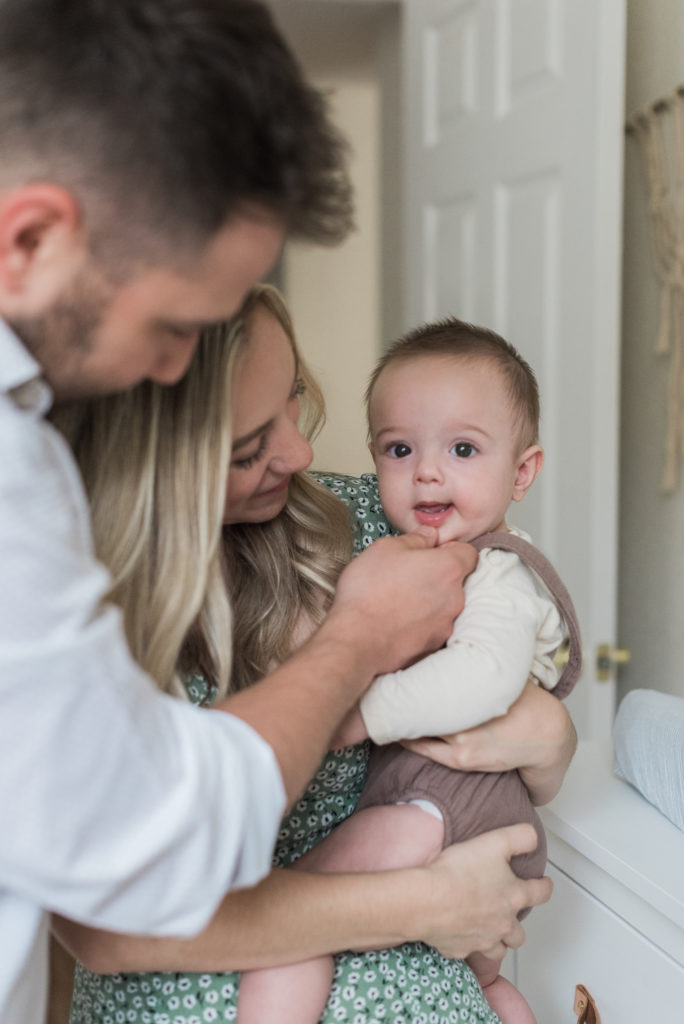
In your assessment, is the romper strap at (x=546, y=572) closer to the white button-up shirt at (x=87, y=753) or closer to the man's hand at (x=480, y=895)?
the man's hand at (x=480, y=895)

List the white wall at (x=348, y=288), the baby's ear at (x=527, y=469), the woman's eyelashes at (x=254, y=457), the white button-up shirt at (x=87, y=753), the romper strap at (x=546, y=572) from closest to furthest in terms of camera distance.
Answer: the white button-up shirt at (x=87, y=753) < the woman's eyelashes at (x=254, y=457) < the romper strap at (x=546, y=572) < the baby's ear at (x=527, y=469) < the white wall at (x=348, y=288)

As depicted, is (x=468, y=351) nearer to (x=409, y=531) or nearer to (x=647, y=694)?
(x=409, y=531)

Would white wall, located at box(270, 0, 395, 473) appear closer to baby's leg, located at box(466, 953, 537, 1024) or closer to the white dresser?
the white dresser

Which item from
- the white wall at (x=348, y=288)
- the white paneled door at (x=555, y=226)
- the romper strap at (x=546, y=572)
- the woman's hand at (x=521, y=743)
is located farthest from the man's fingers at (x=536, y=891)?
the white wall at (x=348, y=288)

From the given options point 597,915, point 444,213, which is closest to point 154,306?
Result: point 597,915

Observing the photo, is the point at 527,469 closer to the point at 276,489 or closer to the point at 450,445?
the point at 450,445

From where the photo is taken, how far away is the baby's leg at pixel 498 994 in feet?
3.92

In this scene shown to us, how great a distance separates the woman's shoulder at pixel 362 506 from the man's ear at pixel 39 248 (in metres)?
0.62

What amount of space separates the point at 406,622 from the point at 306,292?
3.77 meters

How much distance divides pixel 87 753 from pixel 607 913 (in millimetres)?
872

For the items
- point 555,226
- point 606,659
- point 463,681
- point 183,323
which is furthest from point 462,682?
point 555,226

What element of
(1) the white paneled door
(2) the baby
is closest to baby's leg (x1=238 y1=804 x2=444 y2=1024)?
(2) the baby

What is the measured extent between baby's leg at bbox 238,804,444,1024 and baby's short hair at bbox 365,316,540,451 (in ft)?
1.49

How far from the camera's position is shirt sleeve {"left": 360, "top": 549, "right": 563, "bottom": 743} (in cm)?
99
